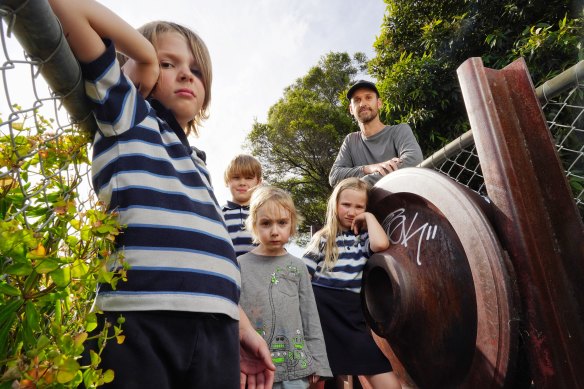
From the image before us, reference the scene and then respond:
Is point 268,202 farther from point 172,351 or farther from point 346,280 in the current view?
point 172,351

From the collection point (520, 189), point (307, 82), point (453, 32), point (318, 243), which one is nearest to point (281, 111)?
point (307, 82)

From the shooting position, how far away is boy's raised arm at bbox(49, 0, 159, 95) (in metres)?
0.92

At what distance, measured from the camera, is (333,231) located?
2689mm

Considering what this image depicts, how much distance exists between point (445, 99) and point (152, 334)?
26.8 ft

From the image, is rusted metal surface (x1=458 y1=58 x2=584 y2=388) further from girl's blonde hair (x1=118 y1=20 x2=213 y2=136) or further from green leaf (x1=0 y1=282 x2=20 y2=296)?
green leaf (x1=0 y1=282 x2=20 y2=296)

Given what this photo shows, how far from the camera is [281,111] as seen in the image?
1845cm

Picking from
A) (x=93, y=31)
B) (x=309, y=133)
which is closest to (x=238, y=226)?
(x=93, y=31)

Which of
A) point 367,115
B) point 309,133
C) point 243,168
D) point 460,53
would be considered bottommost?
point 243,168

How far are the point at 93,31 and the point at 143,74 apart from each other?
0.78 ft

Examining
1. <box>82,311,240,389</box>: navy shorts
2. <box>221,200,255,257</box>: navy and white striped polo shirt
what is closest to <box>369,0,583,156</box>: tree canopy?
<box>221,200,255,257</box>: navy and white striped polo shirt

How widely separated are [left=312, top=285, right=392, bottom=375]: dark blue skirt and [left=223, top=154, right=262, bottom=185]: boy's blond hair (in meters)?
1.03

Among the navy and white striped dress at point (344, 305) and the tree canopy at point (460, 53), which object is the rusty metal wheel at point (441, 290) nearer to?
the navy and white striped dress at point (344, 305)

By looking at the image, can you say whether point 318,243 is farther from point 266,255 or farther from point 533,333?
point 533,333

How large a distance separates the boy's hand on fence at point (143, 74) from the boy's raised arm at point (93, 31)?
31 mm
